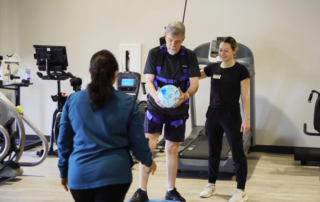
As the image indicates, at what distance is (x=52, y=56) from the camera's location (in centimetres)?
541

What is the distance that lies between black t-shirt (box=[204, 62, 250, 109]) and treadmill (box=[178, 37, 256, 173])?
1.19 m

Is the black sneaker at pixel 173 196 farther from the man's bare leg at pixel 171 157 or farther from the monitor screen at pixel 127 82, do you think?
the monitor screen at pixel 127 82

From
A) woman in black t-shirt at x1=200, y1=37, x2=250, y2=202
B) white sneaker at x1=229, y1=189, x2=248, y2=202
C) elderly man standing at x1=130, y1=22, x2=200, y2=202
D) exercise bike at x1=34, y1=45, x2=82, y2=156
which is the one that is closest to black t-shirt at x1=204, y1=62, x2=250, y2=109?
woman in black t-shirt at x1=200, y1=37, x2=250, y2=202

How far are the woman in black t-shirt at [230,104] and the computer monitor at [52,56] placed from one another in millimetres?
2535

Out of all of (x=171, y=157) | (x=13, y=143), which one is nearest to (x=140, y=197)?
(x=171, y=157)

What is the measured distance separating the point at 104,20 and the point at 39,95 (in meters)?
1.72

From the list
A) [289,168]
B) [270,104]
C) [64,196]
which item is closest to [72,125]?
[64,196]

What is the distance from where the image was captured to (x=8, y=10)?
22.2ft

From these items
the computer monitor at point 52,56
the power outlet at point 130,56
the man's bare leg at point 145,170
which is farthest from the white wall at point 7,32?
the man's bare leg at point 145,170

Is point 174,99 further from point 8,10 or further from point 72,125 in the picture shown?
point 8,10

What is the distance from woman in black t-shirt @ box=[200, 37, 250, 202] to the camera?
11.5 ft

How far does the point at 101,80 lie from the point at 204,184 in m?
2.69

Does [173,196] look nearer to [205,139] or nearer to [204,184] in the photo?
[204,184]

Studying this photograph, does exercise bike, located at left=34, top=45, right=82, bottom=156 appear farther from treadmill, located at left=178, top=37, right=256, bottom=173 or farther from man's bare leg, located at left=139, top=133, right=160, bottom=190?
man's bare leg, located at left=139, top=133, right=160, bottom=190
